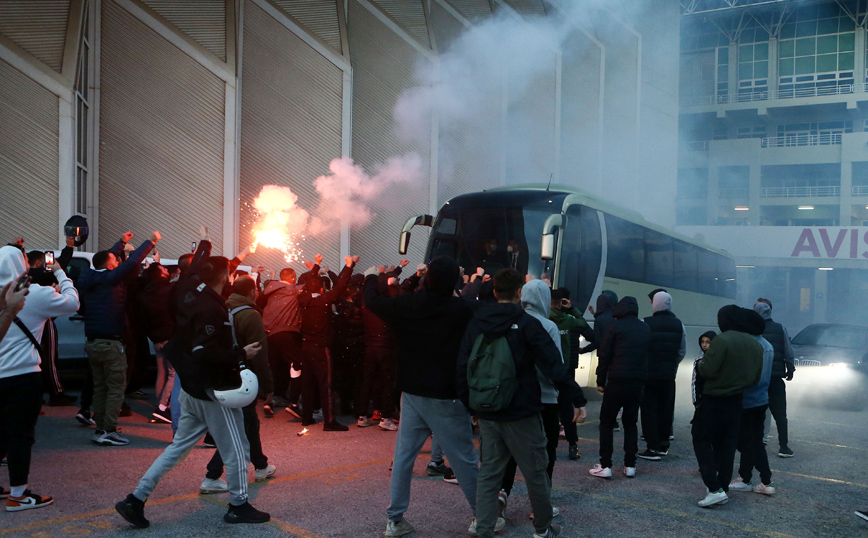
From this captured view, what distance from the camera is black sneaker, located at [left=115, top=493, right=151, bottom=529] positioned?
14.3 ft

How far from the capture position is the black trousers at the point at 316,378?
25.3 feet

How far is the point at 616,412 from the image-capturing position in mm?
6277

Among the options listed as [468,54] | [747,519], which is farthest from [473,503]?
[468,54]

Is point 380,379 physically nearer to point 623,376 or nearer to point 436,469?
point 436,469

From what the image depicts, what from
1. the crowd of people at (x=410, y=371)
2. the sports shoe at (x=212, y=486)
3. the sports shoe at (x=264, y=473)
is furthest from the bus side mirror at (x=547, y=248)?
the sports shoe at (x=212, y=486)

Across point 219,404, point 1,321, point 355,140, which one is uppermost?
point 355,140

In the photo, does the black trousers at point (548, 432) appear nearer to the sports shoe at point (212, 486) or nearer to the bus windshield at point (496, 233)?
the sports shoe at point (212, 486)

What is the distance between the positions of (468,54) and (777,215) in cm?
2672

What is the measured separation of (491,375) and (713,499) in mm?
2323

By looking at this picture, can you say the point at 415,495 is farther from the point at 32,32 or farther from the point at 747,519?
the point at 32,32

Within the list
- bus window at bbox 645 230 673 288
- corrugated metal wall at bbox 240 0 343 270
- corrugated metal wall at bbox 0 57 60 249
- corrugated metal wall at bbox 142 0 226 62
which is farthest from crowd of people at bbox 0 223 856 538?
corrugated metal wall at bbox 142 0 226 62

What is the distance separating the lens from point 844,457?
737 cm

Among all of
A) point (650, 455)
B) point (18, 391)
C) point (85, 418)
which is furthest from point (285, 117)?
point (18, 391)

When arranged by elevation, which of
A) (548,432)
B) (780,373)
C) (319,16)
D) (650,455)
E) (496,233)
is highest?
(319,16)
